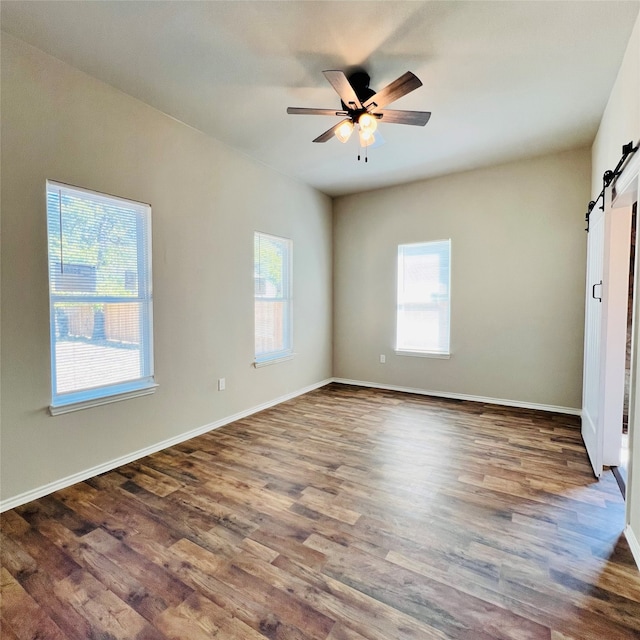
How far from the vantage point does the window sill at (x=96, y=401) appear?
2.36 meters

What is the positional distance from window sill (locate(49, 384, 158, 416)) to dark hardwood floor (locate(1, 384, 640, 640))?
55 centimetres

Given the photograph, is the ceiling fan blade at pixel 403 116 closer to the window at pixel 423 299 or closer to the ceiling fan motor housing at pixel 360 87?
the ceiling fan motor housing at pixel 360 87

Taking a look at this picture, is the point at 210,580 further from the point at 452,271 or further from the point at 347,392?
the point at 452,271

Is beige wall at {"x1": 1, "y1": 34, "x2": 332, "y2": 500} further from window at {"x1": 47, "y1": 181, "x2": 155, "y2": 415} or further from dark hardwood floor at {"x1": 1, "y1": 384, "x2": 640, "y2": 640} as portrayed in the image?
dark hardwood floor at {"x1": 1, "y1": 384, "x2": 640, "y2": 640}

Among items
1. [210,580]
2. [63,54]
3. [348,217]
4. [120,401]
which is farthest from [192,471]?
[348,217]

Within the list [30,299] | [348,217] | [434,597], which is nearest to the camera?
[434,597]

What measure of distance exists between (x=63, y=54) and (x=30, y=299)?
1.68m

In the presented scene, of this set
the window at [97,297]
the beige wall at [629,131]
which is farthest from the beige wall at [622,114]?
the window at [97,297]

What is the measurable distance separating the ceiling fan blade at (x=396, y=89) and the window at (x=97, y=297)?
205 cm

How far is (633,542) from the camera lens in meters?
1.74

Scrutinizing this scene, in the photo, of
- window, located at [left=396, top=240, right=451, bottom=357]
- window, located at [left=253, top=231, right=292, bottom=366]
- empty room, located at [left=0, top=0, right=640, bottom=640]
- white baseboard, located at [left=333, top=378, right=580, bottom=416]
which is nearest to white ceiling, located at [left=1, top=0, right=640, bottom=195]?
empty room, located at [left=0, top=0, right=640, bottom=640]

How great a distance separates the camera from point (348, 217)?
17.5 ft

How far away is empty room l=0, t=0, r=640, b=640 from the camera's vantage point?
1572 millimetres

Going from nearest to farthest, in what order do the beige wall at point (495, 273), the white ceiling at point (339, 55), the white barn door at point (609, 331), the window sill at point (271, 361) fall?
the white ceiling at point (339, 55) < the white barn door at point (609, 331) < the beige wall at point (495, 273) < the window sill at point (271, 361)
